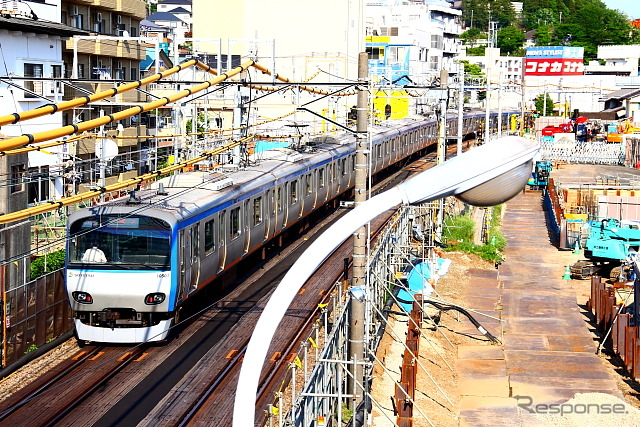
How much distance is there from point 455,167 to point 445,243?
22.3m

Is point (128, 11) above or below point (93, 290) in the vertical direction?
above

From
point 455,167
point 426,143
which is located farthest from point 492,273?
point 426,143

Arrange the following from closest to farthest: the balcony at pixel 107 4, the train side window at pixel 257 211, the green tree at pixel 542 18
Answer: the train side window at pixel 257 211
the balcony at pixel 107 4
the green tree at pixel 542 18

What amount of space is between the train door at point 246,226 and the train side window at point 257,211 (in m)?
0.46

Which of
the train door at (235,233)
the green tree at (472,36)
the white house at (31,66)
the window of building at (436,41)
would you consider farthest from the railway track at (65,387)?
the green tree at (472,36)

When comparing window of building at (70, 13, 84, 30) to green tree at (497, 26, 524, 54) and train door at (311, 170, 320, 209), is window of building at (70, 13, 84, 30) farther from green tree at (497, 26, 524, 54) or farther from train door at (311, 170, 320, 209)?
green tree at (497, 26, 524, 54)

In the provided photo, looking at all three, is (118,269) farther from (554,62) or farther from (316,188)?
(554,62)

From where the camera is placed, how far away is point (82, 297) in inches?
586

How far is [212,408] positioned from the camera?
1273cm

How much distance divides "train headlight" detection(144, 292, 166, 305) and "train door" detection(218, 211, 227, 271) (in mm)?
2882

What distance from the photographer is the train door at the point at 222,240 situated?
700 inches

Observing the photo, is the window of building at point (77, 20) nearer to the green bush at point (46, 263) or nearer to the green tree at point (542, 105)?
the green bush at point (46, 263)

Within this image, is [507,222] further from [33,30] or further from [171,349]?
[171,349]

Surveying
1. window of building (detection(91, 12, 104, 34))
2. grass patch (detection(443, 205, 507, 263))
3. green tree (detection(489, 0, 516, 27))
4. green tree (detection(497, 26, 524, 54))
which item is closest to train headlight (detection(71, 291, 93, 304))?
grass patch (detection(443, 205, 507, 263))
